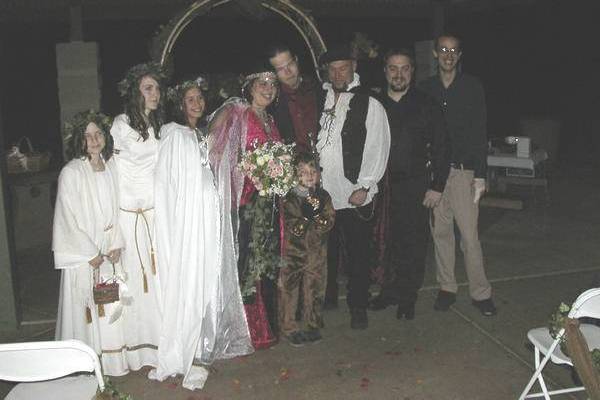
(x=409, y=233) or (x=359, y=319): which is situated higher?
(x=409, y=233)

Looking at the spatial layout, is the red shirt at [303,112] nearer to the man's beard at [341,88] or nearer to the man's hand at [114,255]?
the man's beard at [341,88]

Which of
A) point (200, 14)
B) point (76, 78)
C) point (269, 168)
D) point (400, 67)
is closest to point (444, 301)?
point (400, 67)

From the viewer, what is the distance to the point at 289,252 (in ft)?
15.0

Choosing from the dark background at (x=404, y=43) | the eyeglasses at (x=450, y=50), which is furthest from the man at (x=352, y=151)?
the dark background at (x=404, y=43)

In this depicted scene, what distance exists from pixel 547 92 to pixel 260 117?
18.7 meters

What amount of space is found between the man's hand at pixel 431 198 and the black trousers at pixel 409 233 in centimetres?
3

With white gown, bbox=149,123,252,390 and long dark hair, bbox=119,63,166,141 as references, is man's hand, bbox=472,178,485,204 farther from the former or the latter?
long dark hair, bbox=119,63,166,141

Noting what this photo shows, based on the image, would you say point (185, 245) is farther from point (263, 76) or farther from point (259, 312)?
point (263, 76)

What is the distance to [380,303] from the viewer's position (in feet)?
17.3

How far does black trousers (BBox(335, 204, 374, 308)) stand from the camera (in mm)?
Answer: 4766

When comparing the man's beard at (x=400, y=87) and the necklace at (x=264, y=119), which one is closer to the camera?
the necklace at (x=264, y=119)

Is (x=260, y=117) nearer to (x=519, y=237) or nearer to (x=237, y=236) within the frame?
(x=237, y=236)

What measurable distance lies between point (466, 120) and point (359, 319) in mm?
1692

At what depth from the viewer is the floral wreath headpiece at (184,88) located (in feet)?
13.8
